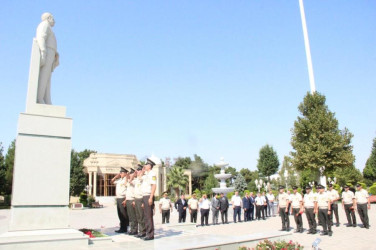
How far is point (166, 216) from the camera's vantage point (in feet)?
47.0

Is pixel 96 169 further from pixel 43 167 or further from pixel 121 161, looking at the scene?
pixel 43 167

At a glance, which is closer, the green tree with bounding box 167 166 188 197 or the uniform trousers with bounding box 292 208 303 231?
the uniform trousers with bounding box 292 208 303 231

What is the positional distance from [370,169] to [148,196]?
5506 centimetres

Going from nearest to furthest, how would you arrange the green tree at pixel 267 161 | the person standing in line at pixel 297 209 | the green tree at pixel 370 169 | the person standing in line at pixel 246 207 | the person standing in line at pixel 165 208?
the person standing in line at pixel 297 209 < the person standing in line at pixel 165 208 < the person standing in line at pixel 246 207 < the green tree at pixel 370 169 < the green tree at pixel 267 161

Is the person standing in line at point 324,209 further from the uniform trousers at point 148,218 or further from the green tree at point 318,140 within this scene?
the green tree at point 318,140

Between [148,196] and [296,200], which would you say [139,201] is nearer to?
[148,196]

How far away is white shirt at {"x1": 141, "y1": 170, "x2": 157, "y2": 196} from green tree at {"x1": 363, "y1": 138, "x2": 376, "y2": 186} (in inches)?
2076

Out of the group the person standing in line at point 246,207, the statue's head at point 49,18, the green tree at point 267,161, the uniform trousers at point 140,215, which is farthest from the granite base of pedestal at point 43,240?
the green tree at point 267,161

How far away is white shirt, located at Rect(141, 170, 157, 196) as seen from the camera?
7.52 m

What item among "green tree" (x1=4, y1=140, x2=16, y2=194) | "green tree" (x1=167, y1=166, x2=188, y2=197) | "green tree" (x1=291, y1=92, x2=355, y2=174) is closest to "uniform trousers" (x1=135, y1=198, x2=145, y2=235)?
"green tree" (x1=291, y1=92, x2=355, y2=174)

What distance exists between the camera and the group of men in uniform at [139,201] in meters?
7.38

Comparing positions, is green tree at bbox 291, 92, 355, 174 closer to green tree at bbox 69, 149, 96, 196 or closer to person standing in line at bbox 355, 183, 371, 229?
person standing in line at bbox 355, 183, 371, 229

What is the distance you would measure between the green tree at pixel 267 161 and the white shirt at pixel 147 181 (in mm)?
52357

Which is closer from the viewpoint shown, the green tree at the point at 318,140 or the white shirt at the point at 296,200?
the white shirt at the point at 296,200
